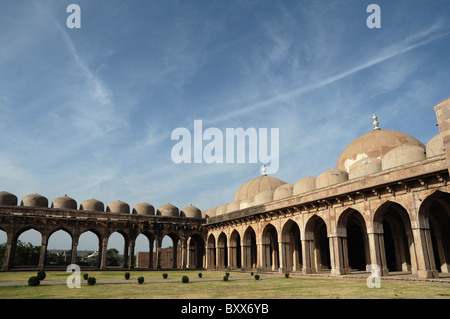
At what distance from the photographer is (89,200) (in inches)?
1439

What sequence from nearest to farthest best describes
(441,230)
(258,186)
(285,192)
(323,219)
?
(441,230)
(323,219)
(285,192)
(258,186)

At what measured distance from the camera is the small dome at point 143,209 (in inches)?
1508

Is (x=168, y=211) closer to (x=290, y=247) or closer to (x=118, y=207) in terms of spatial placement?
(x=118, y=207)

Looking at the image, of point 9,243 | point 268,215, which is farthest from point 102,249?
point 268,215

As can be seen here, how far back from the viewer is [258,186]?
42031mm

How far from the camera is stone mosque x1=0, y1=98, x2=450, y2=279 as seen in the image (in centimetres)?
1805

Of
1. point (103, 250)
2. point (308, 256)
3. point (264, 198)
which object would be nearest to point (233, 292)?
point (308, 256)

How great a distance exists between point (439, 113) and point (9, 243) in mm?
33839

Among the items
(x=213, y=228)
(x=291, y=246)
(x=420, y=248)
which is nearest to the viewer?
(x=420, y=248)

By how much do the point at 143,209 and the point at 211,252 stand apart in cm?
905

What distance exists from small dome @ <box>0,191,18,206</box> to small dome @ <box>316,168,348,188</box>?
93.2 feet

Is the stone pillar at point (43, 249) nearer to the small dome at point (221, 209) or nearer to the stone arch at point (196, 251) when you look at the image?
the stone arch at point (196, 251)
